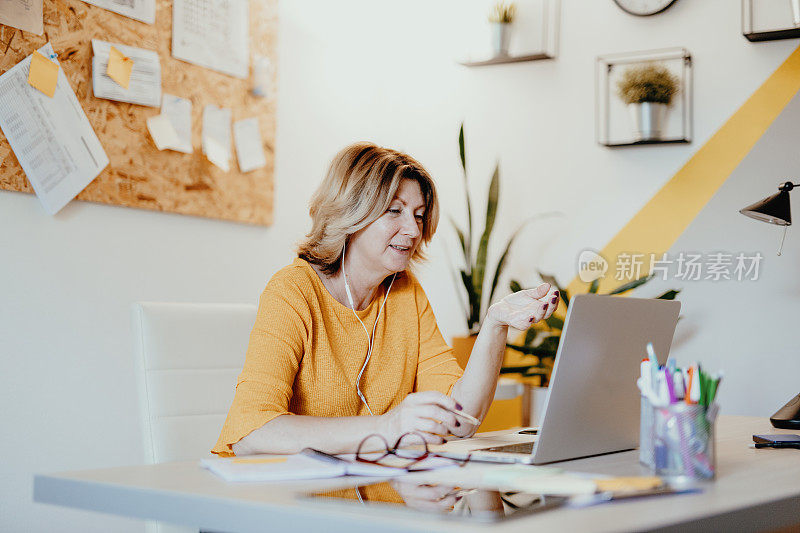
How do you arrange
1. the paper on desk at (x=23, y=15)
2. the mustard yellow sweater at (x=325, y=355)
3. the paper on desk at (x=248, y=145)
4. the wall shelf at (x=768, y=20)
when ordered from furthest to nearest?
the paper on desk at (x=248, y=145)
the wall shelf at (x=768, y=20)
the paper on desk at (x=23, y=15)
the mustard yellow sweater at (x=325, y=355)

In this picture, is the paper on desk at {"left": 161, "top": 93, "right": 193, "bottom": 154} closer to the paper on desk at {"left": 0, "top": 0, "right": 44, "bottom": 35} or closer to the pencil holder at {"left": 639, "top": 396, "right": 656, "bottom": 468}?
the paper on desk at {"left": 0, "top": 0, "right": 44, "bottom": 35}

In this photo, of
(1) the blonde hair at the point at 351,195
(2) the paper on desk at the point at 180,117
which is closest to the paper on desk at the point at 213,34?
(2) the paper on desk at the point at 180,117

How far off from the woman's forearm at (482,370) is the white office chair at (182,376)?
0.51 m

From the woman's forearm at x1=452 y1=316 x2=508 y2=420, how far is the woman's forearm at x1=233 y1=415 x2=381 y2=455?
437 mm

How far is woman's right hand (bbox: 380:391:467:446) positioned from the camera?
51.5 inches

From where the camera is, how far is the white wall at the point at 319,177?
2408 mm

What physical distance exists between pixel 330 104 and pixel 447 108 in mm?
519

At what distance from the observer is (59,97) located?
2.44 m

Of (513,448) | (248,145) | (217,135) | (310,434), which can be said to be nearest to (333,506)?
(310,434)

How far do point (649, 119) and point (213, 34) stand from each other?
5.34ft

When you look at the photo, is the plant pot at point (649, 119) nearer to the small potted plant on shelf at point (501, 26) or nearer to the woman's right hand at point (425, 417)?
the small potted plant on shelf at point (501, 26)

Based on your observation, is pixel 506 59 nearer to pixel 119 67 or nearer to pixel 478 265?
pixel 478 265

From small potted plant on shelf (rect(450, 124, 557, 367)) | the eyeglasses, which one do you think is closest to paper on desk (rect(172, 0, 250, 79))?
small potted plant on shelf (rect(450, 124, 557, 367))

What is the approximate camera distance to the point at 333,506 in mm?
916
